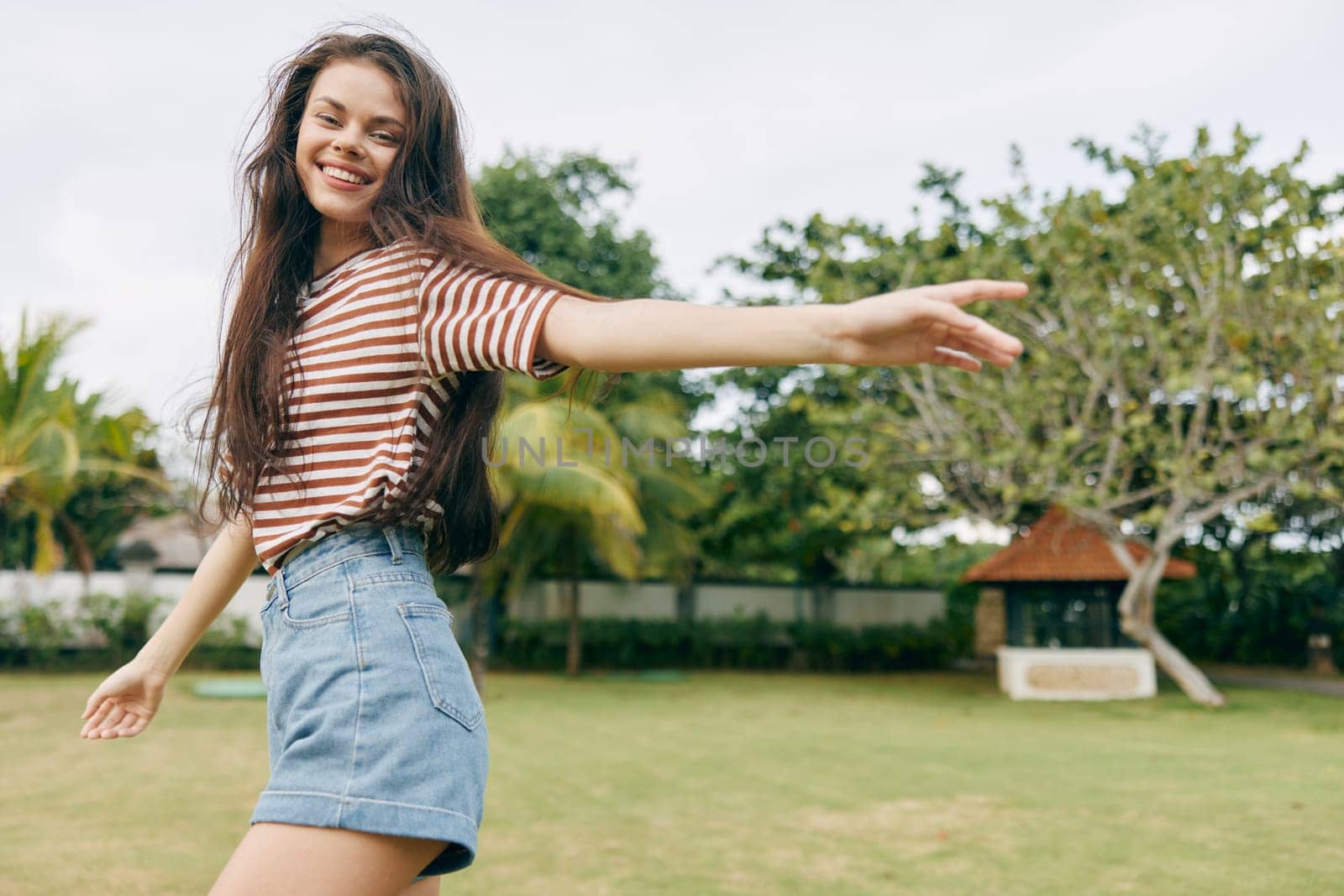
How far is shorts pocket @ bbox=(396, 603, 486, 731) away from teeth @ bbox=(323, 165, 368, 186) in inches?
21.8

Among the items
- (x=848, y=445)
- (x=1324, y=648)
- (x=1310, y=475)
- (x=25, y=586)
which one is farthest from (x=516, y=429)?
(x=1324, y=648)

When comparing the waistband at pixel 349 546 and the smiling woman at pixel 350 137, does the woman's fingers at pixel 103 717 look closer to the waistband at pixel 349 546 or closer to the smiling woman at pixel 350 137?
the waistband at pixel 349 546

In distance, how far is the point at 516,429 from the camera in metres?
12.9

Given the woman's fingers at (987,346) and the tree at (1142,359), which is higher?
the tree at (1142,359)

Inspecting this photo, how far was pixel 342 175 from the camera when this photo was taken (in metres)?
1.41

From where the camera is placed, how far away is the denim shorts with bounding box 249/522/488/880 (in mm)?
1131

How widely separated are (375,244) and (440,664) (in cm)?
57

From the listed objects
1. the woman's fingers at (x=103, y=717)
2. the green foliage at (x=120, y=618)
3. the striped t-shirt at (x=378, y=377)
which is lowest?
the green foliage at (x=120, y=618)

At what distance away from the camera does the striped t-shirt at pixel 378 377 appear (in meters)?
1.21

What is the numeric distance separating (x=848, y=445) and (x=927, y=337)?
13447mm

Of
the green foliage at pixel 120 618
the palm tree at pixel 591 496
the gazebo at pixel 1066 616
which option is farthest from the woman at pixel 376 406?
the green foliage at pixel 120 618

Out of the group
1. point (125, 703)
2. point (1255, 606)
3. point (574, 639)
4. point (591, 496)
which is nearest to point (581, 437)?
point (591, 496)

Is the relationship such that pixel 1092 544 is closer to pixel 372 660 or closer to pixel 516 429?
pixel 516 429

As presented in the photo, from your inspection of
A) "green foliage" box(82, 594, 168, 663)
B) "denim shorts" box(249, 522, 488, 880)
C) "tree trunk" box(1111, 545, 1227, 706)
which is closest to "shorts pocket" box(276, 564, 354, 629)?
"denim shorts" box(249, 522, 488, 880)
